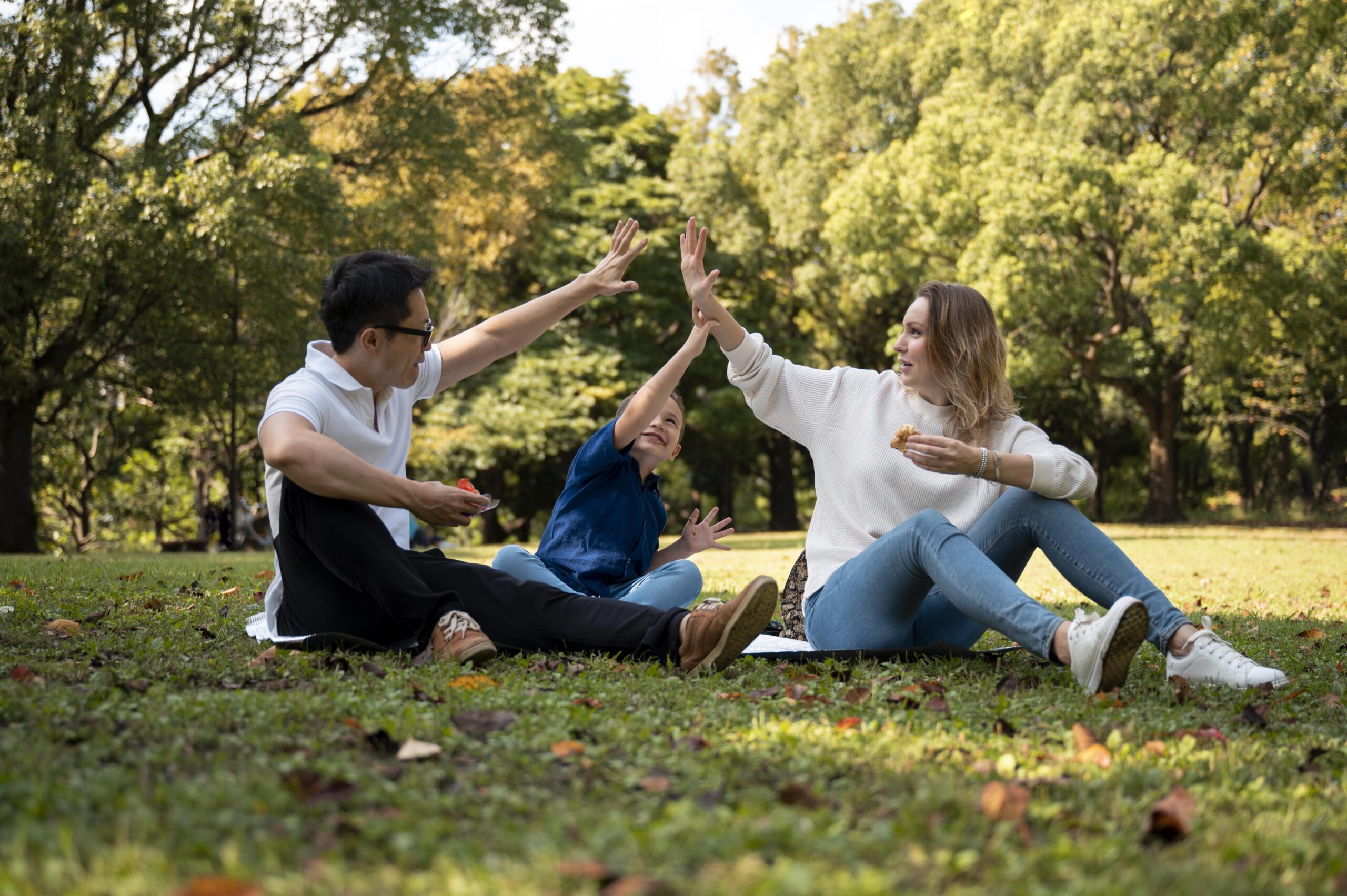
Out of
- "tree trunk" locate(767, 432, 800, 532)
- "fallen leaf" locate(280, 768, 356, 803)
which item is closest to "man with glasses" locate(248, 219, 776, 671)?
"fallen leaf" locate(280, 768, 356, 803)

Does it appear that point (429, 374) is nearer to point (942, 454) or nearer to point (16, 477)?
point (942, 454)

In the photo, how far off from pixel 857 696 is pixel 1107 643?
2.56ft

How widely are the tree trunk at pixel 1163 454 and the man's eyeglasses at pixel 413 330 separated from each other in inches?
961

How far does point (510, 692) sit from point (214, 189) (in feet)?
48.6

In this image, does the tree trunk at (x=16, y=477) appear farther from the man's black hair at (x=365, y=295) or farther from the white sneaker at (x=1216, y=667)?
the white sneaker at (x=1216, y=667)

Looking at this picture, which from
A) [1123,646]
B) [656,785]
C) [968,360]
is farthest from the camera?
[968,360]

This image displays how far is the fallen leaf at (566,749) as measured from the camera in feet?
8.38

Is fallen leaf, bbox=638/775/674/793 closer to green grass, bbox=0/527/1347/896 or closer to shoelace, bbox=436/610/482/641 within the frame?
green grass, bbox=0/527/1347/896

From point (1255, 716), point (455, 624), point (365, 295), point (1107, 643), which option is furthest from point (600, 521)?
point (1255, 716)

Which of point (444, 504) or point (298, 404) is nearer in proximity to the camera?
point (444, 504)

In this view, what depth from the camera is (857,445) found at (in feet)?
14.5

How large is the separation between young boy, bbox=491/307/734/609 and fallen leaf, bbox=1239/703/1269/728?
2.26 meters

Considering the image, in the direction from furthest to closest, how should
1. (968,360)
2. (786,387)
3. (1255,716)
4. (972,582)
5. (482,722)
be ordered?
(786,387), (968,360), (972,582), (1255,716), (482,722)

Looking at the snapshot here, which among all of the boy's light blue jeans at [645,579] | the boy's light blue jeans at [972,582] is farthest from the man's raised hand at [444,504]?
the boy's light blue jeans at [972,582]
